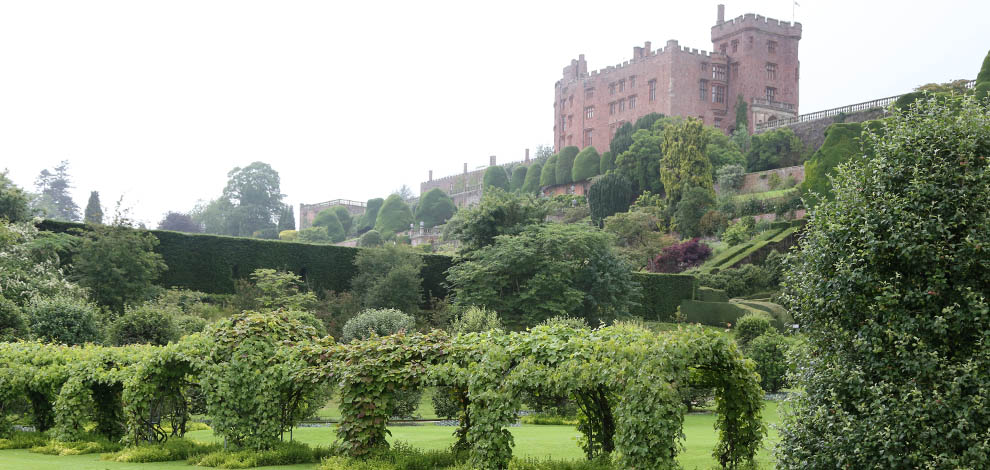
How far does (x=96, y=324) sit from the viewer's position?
57.7 feet

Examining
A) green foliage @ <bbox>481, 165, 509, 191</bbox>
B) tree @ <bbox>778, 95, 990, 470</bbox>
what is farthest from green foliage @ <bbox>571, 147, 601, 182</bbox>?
tree @ <bbox>778, 95, 990, 470</bbox>

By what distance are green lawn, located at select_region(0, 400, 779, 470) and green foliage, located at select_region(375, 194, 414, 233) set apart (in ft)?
170

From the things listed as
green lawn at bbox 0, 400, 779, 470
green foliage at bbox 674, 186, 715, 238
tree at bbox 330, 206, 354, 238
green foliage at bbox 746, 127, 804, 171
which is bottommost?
green lawn at bbox 0, 400, 779, 470

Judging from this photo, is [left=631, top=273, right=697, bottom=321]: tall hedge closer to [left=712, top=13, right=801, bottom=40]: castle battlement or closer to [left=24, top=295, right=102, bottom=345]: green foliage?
[left=24, top=295, right=102, bottom=345]: green foliage

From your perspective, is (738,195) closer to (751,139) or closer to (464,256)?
(751,139)

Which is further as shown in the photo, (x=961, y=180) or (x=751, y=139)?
(x=751, y=139)

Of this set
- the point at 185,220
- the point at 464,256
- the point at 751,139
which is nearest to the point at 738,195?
the point at 751,139

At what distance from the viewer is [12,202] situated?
2300 centimetres

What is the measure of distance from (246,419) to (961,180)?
823 centimetres

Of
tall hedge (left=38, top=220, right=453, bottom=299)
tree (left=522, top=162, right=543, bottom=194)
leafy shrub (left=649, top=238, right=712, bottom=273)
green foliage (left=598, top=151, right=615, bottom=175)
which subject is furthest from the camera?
tree (left=522, top=162, right=543, bottom=194)

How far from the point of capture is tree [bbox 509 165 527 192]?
67.8 m

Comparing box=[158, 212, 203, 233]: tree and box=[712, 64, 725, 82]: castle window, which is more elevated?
box=[712, 64, 725, 82]: castle window

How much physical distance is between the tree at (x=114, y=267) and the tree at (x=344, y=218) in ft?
169

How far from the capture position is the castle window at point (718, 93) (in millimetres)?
60062
